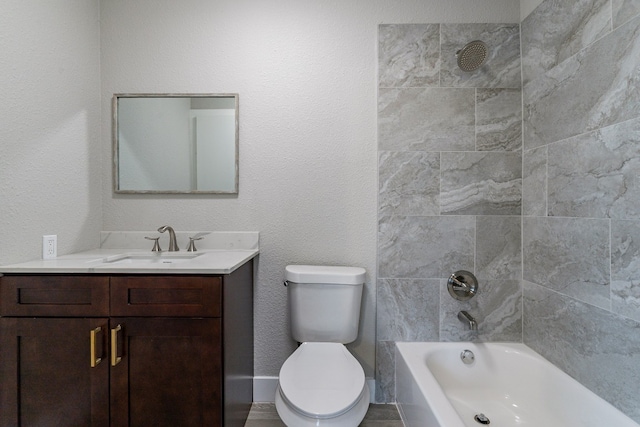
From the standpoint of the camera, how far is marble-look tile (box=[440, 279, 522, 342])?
1718 millimetres

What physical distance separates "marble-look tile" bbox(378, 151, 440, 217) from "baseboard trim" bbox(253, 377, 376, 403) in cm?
101

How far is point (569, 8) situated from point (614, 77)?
0.47m

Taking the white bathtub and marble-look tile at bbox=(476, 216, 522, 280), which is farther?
marble-look tile at bbox=(476, 216, 522, 280)

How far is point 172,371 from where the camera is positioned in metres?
1.17

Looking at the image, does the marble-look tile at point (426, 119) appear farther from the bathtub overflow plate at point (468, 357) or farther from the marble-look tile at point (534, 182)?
the bathtub overflow plate at point (468, 357)

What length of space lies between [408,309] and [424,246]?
37cm

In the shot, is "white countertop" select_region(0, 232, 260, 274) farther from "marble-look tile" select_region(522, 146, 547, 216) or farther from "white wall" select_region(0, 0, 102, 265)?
"marble-look tile" select_region(522, 146, 547, 216)

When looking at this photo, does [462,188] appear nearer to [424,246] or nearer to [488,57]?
[424,246]

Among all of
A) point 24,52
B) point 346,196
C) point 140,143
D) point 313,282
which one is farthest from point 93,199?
point 346,196

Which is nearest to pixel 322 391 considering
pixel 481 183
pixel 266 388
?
pixel 266 388

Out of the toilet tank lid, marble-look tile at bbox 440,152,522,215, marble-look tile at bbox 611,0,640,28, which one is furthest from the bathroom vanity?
marble-look tile at bbox 611,0,640,28

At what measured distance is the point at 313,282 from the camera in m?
1.57

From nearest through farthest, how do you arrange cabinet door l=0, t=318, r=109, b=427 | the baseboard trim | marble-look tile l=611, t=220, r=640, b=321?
marble-look tile l=611, t=220, r=640, b=321 → cabinet door l=0, t=318, r=109, b=427 → the baseboard trim

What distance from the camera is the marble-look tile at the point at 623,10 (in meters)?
1.07
